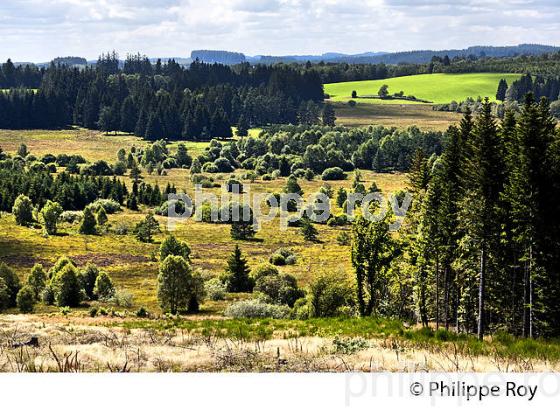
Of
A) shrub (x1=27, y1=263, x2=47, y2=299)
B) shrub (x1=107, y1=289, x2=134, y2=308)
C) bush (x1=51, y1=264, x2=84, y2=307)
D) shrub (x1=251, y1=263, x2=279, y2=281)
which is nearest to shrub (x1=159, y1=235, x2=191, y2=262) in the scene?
shrub (x1=251, y1=263, x2=279, y2=281)

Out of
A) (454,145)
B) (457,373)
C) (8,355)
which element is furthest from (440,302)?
(8,355)

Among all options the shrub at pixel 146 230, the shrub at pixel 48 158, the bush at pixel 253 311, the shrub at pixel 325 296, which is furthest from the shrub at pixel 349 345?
the shrub at pixel 48 158

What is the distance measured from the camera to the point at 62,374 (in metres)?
18.3

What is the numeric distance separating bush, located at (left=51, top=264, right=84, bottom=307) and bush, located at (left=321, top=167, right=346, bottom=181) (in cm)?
11766

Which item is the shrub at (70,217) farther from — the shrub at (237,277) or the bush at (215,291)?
the bush at (215,291)

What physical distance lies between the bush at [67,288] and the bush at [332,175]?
11766 centimetres

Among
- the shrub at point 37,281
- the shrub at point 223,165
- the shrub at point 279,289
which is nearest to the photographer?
the shrub at point 37,281

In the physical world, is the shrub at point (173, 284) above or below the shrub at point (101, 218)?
above

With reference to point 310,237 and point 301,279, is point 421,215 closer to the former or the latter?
point 301,279

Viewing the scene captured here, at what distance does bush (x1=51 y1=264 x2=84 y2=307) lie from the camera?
67.9 m

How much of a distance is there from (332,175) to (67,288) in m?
120

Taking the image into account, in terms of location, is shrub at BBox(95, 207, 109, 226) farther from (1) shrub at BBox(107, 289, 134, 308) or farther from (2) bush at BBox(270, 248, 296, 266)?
(1) shrub at BBox(107, 289, 134, 308)

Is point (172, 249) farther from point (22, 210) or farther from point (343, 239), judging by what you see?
point (22, 210)

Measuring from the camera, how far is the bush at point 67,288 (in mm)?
67938
